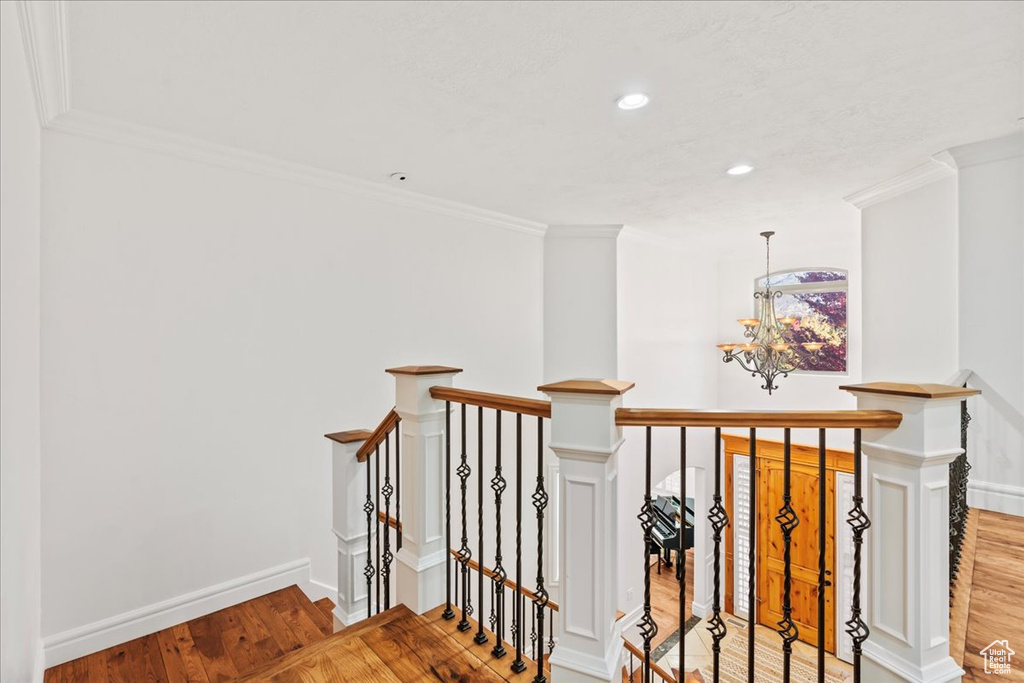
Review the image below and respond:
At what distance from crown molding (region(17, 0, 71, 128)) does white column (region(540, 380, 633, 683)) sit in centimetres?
203

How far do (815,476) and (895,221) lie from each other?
3.42m

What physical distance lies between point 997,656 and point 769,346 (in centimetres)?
318

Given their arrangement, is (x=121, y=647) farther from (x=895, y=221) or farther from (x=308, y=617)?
(x=895, y=221)

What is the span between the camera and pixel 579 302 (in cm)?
502

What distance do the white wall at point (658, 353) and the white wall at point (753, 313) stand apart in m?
0.18

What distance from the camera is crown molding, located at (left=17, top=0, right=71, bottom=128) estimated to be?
155 cm

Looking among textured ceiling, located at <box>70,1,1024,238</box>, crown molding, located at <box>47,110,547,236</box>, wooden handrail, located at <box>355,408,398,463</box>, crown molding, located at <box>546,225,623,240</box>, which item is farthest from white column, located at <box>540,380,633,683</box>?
crown molding, located at <box>546,225,623,240</box>

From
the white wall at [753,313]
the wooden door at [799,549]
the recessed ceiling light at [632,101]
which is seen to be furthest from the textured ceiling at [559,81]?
the wooden door at [799,549]

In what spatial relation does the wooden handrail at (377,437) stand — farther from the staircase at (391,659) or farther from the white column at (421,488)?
the staircase at (391,659)

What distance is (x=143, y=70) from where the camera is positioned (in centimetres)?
205

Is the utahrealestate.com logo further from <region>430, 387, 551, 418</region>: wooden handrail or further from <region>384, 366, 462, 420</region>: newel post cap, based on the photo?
<region>384, 366, 462, 420</region>: newel post cap

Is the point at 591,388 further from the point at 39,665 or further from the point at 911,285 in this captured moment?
the point at 911,285

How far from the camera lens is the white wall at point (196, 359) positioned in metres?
2.34

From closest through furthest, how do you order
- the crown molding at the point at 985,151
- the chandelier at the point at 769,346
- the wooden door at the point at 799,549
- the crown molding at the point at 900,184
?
the crown molding at the point at 985,151 → the crown molding at the point at 900,184 → the chandelier at the point at 769,346 → the wooden door at the point at 799,549
